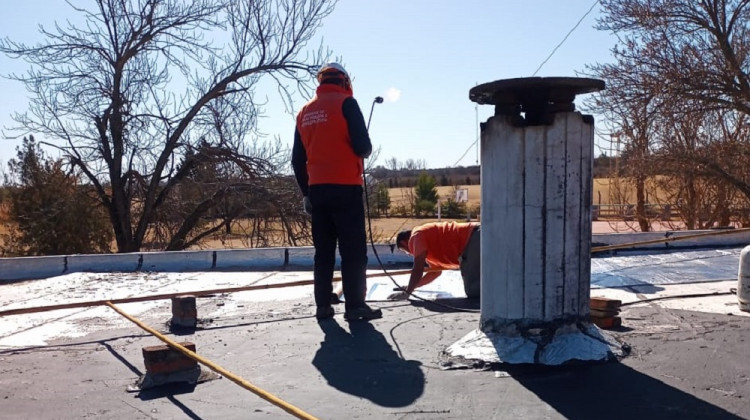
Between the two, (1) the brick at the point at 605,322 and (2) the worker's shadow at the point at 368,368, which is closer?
(2) the worker's shadow at the point at 368,368

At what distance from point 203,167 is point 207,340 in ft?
35.4

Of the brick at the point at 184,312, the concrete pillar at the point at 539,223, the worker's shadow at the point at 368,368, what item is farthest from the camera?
the brick at the point at 184,312

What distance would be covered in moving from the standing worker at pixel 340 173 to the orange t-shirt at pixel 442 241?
1063 millimetres

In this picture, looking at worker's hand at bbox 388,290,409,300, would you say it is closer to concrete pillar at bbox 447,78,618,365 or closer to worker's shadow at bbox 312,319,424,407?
worker's shadow at bbox 312,319,424,407

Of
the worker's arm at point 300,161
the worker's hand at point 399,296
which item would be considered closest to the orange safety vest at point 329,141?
the worker's arm at point 300,161

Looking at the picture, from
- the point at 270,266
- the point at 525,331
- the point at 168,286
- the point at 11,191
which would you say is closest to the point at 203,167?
the point at 11,191

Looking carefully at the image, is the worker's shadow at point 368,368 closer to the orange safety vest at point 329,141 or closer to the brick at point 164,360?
the brick at point 164,360

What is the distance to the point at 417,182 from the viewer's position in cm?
3622

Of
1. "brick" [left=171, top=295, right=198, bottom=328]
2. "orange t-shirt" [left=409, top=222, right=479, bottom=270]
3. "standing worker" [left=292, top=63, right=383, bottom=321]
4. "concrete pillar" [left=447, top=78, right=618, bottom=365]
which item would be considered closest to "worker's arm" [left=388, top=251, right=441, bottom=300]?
"orange t-shirt" [left=409, top=222, right=479, bottom=270]

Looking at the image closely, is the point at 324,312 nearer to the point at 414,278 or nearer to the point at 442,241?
the point at 414,278

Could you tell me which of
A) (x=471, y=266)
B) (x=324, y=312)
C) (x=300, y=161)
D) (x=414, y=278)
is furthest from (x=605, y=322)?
(x=300, y=161)

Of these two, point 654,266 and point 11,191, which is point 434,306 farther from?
point 11,191

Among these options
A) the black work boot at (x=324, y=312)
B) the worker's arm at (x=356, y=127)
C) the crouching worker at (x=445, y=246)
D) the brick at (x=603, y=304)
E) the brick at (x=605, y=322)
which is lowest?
the black work boot at (x=324, y=312)

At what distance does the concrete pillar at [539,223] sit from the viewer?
3068 millimetres
